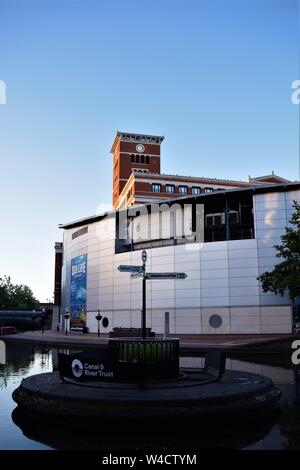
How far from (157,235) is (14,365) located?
3832cm

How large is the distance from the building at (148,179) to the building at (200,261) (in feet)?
67.5

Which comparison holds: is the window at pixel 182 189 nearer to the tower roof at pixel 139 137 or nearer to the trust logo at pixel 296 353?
the tower roof at pixel 139 137

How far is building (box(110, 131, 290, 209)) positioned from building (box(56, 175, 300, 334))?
67.5 ft

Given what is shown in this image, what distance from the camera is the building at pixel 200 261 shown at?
171 ft

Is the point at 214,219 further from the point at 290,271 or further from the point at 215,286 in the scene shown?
the point at 290,271

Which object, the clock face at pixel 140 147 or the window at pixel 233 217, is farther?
the clock face at pixel 140 147

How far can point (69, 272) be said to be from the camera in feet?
246

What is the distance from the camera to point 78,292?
69312 millimetres

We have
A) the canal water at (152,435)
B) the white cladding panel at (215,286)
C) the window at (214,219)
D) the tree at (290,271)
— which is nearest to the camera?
the canal water at (152,435)

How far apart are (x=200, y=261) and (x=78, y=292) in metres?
23.2

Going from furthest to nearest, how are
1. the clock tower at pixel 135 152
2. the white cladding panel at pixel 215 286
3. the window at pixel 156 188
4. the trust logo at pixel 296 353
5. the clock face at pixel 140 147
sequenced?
the clock face at pixel 140 147 → the clock tower at pixel 135 152 → the window at pixel 156 188 → the white cladding panel at pixel 215 286 → the trust logo at pixel 296 353

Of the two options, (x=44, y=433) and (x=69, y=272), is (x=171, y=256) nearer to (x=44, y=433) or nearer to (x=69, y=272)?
(x=69, y=272)

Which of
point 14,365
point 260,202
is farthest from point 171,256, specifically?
point 14,365

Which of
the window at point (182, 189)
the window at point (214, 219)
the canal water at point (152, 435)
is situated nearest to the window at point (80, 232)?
the window at point (214, 219)
